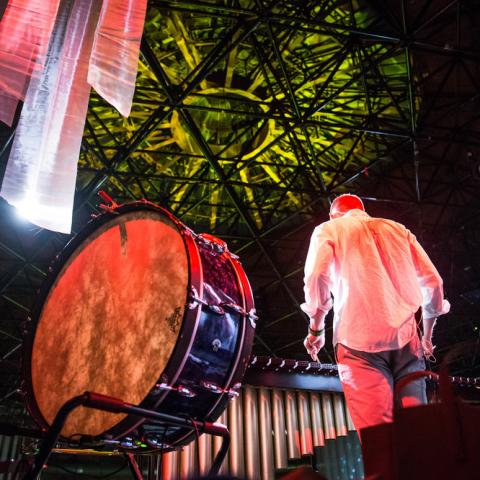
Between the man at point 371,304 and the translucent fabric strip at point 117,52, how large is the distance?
1.32 m

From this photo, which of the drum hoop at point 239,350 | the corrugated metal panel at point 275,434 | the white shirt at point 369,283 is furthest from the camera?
the corrugated metal panel at point 275,434

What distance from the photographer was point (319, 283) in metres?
2.73

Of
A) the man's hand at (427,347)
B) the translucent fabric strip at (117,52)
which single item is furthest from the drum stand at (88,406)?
the translucent fabric strip at (117,52)

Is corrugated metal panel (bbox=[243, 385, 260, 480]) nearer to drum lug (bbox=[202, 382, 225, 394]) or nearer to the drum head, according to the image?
drum lug (bbox=[202, 382, 225, 394])

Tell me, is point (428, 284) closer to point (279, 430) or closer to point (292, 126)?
point (279, 430)

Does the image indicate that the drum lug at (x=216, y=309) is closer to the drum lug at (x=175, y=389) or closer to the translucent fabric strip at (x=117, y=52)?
the drum lug at (x=175, y=389)

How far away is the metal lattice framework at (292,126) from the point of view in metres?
7.37

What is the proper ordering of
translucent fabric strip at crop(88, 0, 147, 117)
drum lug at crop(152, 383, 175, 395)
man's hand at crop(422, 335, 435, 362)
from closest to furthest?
drum lug at crop(152, 383, 175, 395), translucent fabric strip at crop(88, 0, 147, 117), man's hand at crop(422, 335, 435, 362)

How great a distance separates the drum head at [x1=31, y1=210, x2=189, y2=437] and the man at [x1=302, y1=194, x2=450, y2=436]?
0.87 metres

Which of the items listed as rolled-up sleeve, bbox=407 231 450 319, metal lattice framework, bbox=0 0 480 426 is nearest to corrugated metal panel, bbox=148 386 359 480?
rolled-up sleeve, bbox=407 231 450 319

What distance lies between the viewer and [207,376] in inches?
90.0

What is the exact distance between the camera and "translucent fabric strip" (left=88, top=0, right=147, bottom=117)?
2715 mm

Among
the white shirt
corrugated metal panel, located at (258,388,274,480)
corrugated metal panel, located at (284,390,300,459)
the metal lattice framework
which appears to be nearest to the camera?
the white shirt

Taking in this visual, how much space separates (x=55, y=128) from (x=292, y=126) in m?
5.96
